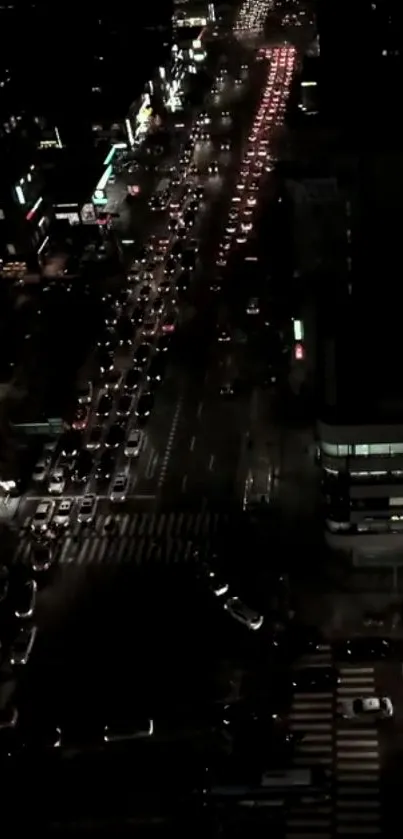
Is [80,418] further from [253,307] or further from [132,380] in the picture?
[253,307]

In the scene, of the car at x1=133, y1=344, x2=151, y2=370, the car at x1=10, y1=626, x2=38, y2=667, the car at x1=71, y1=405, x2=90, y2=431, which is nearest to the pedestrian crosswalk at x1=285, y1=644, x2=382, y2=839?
the car at x1=10, y1=626, x2=38, y2=667

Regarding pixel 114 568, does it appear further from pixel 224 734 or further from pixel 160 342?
pixel 160 342

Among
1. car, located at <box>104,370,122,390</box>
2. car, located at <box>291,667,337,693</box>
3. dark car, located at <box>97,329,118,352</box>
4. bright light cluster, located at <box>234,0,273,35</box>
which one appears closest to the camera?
car, located at <box>291,667,337,693</box>

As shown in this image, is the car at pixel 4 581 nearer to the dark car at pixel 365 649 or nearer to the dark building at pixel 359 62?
the dark car at pixel 365 649

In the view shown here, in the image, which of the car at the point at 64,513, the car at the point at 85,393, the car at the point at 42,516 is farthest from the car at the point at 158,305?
the car at the point at 42,516

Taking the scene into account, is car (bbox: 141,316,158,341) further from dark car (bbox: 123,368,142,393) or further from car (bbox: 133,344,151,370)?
dark car (bbox: 123,368,142,393)

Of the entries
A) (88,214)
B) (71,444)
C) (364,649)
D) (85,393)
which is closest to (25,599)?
(71,444)
